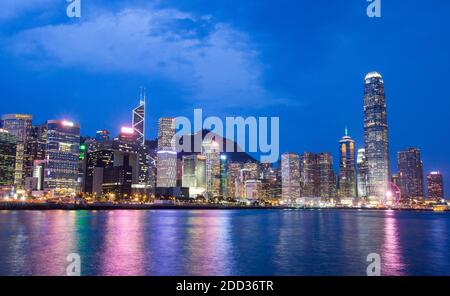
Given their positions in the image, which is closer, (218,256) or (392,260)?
(392,260)

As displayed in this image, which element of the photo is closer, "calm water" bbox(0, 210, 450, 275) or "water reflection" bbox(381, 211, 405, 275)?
"calm water" bbox(0, 210, 450, 275)

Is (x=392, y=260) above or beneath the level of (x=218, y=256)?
beneath

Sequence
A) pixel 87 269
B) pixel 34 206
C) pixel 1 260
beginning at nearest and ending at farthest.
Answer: pixel 87 269 < pixel 1 260 < pixel 34 206

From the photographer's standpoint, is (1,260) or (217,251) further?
(217,251)

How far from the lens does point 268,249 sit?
44250mm

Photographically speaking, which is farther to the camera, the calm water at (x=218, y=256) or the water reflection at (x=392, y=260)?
the water reflection at (x=392, y=260)
